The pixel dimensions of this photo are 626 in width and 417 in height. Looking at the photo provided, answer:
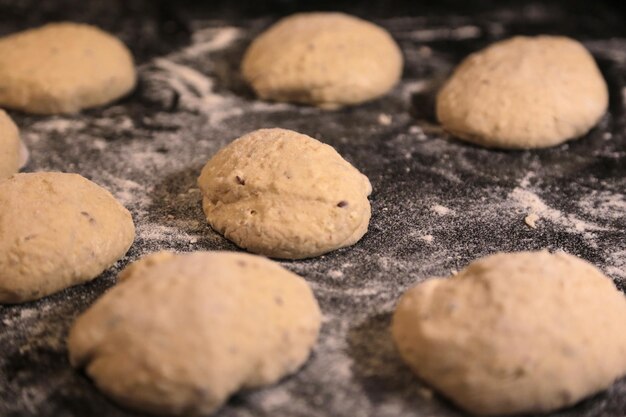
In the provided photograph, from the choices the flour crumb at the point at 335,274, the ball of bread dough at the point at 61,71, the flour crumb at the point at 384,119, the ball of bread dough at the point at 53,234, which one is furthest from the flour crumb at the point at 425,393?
the ball of bread dough at the point at 61,71

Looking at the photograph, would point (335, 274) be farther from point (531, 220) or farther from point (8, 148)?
point (8, 148)

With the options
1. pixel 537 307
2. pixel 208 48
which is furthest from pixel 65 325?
pixel 208 48

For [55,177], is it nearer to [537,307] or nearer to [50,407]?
[50,407]

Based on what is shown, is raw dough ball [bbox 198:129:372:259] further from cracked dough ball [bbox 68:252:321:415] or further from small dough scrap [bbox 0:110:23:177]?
small dough scrap [bbox 0:110:23:177]

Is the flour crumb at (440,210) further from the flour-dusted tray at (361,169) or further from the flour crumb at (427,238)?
the flour crumb at (427,238)

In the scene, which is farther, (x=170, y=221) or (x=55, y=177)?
(x=170, y=221)

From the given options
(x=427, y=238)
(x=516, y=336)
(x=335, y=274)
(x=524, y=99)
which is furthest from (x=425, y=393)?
(x=524, y=99)
